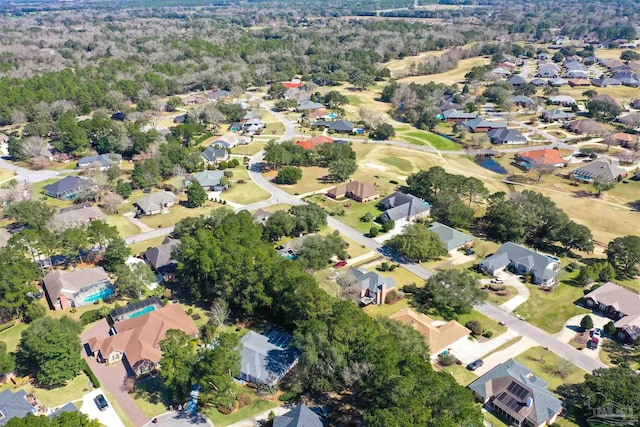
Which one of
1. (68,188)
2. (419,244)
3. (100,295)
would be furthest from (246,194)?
(419,244)

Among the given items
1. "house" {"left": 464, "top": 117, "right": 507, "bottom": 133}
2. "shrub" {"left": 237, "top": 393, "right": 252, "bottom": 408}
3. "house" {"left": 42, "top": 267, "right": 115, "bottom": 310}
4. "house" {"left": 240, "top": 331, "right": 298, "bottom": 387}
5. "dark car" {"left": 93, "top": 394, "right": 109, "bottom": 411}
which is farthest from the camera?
"house" {"left": 464, "top": 117, "right": 507, "bottom": 133}

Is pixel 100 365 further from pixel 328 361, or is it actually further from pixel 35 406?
pixel 328 361

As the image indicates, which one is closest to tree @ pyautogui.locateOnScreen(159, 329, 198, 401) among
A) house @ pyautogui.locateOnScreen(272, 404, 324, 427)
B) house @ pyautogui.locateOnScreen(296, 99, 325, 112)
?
house @ pyautogui.locateOnScreen(272, 404, 324, 427)

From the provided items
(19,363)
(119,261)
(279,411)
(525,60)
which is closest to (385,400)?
(279,411)

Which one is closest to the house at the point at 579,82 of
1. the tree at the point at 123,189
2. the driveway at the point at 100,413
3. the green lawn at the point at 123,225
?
the tree at the point at 123,189

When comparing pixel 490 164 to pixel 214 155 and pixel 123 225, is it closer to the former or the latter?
pixel 214 155

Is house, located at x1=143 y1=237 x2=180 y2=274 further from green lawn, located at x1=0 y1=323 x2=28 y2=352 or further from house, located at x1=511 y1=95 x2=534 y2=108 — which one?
house, located at x1=511 y1=95 x2=534 y2=108

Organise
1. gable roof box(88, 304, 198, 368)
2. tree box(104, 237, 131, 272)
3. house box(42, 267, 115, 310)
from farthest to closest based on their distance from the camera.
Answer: tree box(104, 237, 131, 272) → house box(42, 267, 115, 310) → gable roof box(88, 304, 198, 368)
